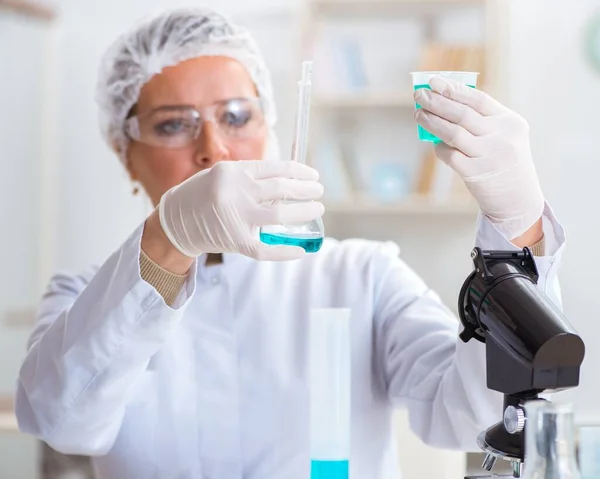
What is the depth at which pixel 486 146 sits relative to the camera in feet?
3.53

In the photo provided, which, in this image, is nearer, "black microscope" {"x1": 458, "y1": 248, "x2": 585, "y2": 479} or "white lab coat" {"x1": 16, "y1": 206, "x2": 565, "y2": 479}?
"black microscope" {"x1": 458, "y1": 248, "x2": 585, "y2": 479}

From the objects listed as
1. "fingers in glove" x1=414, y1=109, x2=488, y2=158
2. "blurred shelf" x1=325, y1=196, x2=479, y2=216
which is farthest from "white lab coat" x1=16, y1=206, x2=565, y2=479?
"blurred shelf" x1=325, y1=196, x2=479, y2=216

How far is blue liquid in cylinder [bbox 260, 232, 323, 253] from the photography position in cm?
109

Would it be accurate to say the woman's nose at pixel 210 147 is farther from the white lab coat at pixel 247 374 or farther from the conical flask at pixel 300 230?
the conical flask at pixel 300 230

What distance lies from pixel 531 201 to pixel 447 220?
2557 millimetres

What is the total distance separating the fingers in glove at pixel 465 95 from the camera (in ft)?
3.49

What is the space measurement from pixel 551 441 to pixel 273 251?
1.64 feet

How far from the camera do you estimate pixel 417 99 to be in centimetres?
109

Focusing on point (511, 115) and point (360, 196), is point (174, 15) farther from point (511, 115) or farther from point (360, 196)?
point (360, 196)

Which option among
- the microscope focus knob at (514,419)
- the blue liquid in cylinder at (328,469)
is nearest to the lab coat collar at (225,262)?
the blue liquid in cylinder at (328,469)

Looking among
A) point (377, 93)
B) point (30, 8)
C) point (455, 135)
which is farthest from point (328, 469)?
point (30, 8)

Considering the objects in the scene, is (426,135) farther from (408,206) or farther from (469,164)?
(408,206)

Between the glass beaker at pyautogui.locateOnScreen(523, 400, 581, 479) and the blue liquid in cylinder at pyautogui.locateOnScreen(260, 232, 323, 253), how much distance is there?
0.45m

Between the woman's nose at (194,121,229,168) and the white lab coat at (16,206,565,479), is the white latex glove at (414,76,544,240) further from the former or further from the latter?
the woman's nose at (194,121,229,168)
